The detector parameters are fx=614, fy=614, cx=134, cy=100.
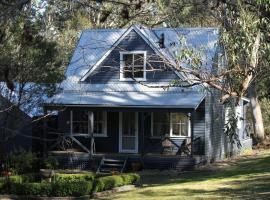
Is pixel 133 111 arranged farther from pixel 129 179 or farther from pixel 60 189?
pixel 60 189

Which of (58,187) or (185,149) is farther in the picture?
(185,149)

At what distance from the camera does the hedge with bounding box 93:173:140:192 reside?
19692 mm

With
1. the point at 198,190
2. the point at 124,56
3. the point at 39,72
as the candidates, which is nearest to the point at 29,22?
the point at 39,72

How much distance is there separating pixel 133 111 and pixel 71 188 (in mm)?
9987

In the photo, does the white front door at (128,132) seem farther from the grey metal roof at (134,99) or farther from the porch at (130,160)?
the porch at (130,160)

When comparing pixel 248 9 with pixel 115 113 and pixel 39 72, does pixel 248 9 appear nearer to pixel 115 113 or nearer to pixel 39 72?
pixel 39 72

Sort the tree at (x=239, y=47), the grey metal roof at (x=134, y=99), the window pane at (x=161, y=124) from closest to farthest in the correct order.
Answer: the tree at (x=239, y=47), the grey metal roof at (x=134, y=99), the window pane at (x=161, y=124)

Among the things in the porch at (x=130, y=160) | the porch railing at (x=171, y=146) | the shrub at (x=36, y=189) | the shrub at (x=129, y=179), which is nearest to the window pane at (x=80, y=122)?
the porch at (x=130, y=160)

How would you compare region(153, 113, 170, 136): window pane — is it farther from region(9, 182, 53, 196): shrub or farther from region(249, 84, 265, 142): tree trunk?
region(249, 84, 265, 142): tree trunk

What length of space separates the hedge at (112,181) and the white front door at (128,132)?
8751 mm

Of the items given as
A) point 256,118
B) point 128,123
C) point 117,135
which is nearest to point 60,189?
point 117,135

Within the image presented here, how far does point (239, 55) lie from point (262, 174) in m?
13.7

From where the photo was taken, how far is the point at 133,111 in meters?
28.4

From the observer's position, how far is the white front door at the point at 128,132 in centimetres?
3045
